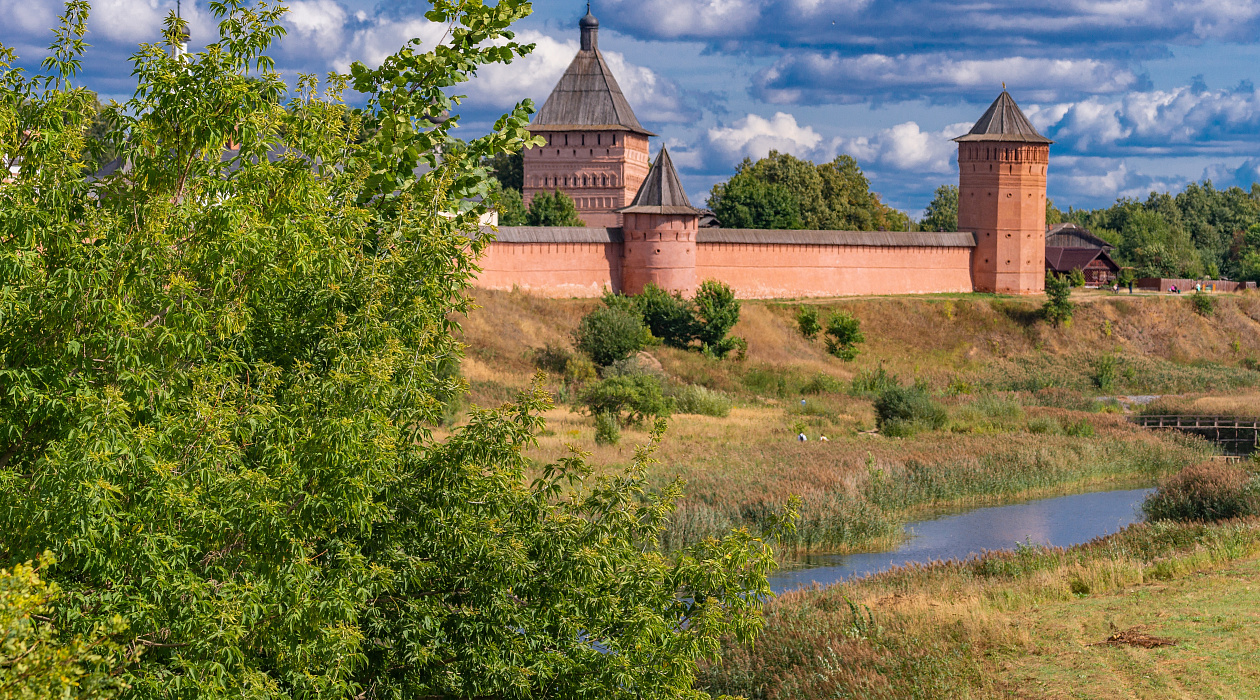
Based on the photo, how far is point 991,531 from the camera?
54.1 feet

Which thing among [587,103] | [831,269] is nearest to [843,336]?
[831,269]

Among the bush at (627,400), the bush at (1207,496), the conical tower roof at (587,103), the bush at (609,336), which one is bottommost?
the bush at (1207,496)

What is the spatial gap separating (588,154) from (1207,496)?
34.0m

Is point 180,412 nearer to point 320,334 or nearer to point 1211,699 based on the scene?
point 320,334

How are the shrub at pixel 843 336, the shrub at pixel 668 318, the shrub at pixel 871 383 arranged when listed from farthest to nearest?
the shrub at pixel 843 336, the shrub at pixel 668 318, the shrub at pixel 871 383

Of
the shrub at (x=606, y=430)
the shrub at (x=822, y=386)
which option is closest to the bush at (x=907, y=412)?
the shrub at (x=822, y=386)

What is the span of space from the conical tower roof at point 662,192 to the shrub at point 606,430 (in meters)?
13.0

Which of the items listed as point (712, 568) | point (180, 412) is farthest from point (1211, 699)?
point (180, 412)

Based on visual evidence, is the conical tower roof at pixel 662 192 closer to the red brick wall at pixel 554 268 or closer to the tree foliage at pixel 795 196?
the red brick wall at pixel 554 268

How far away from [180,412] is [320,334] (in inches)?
32.2

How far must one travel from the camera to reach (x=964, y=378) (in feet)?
108

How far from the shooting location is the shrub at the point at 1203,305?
40594mm

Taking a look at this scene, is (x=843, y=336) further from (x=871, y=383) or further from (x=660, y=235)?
(x=660, y=235)

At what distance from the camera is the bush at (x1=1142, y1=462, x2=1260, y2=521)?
14320mm
